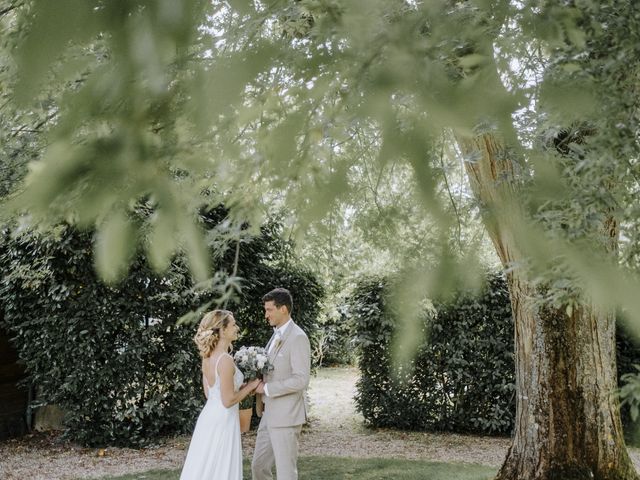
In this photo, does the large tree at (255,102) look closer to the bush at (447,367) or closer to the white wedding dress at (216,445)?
the white wedding dress at (216,445)

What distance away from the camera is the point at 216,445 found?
538 cm

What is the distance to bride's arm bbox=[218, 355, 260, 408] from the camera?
17.2ft

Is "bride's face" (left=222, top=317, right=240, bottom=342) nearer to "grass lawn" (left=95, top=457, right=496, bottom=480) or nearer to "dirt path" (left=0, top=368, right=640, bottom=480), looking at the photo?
"grass lawn" (left=95, top=457, right=496, bottom=480)

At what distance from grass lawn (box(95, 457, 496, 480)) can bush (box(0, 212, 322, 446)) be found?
57.6 inches

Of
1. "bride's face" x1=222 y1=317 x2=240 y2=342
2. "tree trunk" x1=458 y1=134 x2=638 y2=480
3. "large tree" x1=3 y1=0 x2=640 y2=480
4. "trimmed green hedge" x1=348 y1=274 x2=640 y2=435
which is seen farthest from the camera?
"trimmed green hedge" x1=348 y1=274 x2=640 y2=435

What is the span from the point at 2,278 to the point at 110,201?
26.2 ft

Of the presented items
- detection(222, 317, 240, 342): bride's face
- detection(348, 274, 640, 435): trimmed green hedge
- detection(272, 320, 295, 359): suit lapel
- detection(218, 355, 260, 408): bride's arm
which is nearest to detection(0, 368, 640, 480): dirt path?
detection(348, 274, 640, 435): trimmed green hedge

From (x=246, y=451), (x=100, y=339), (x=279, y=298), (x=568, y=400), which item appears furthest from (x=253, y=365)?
(x=100, y=339)

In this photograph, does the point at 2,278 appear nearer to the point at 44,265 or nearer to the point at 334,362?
the point at 44,265

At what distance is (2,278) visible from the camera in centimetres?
868

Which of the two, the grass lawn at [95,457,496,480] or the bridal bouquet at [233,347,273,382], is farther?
the grass lawn at [95,457,496,480]

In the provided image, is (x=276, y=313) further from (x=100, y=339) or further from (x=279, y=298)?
(x=100, y=339)

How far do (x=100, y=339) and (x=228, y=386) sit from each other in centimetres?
376

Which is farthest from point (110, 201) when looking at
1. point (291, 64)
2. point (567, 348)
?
point (567, 348)
